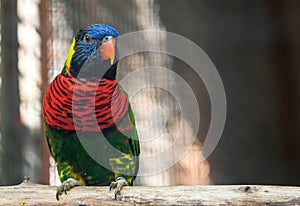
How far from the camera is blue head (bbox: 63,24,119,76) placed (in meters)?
1.06

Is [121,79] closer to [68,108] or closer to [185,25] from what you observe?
[185,25]

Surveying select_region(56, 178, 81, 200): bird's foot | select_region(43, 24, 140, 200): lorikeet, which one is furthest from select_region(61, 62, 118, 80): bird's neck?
select_region(56, 178, 81, 200): bird's foot

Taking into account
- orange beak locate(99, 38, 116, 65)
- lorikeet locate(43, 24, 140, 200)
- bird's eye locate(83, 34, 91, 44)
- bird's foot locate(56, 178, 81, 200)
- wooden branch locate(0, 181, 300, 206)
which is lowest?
wooden branch locate(0, 181, 300, 206)

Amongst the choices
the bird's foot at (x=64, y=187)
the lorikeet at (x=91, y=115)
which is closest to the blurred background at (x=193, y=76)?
the lorikeet at (x=91, y=115)

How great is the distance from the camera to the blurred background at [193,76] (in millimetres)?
1411

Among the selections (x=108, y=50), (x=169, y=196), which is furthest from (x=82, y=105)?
(x=169, y=196)

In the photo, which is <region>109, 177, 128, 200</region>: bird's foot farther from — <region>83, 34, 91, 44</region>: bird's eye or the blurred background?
the blurred background

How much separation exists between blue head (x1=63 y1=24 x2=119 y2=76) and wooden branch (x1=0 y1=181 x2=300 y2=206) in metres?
0.31

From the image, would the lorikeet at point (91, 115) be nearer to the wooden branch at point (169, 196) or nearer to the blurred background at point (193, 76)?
the wooden branch at point (169, 196)

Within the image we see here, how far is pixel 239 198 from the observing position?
33.6 inches

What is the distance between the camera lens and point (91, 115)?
1051 mm

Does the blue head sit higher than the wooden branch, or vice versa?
the blue head

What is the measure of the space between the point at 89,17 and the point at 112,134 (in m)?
0.54

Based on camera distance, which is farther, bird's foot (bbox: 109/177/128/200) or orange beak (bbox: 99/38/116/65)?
orange beak (bbox: 99/38/116/65)
